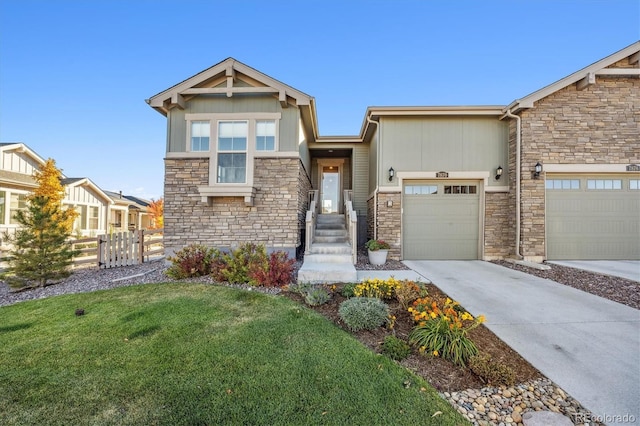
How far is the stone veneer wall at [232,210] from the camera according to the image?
7.92 metres

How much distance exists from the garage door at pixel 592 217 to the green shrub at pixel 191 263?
972 cm

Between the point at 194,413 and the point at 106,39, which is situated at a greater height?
the point at 106,39

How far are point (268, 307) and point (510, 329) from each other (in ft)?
11.1

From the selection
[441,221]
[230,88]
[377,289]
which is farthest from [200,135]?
[441,221]

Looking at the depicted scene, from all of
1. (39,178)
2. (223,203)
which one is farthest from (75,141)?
(223,203)

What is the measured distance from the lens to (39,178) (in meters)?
12.9

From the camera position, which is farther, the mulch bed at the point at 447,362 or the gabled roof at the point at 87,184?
the gabled roof at the point at 87,184

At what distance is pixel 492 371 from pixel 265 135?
7.37 m

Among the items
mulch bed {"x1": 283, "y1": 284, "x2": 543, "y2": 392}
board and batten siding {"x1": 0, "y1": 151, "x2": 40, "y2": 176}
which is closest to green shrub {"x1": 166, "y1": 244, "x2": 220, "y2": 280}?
mulch bed {"x1": 283, "y1": 284, "x2": 543, "y2": 392}

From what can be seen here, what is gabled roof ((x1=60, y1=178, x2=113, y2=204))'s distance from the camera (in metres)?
16.3

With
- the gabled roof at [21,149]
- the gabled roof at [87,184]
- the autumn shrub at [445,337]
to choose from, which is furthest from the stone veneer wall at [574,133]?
the gabled roof at [87,184]

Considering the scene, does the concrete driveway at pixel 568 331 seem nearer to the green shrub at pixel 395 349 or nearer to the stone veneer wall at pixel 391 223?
the green shrub at pixel 395 349

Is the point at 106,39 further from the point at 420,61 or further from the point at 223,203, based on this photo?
the point at 420,61

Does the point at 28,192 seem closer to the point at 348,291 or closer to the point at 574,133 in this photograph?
the point at 348,291
